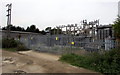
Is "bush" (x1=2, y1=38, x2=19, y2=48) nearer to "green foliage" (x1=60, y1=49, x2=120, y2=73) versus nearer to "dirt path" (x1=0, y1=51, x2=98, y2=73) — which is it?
"dirt path" (x1=0, y1=51, x2=98, y2=73)

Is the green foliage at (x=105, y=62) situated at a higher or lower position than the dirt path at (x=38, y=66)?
higher

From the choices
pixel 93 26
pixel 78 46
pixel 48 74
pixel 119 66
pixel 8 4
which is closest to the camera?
pixel 48 74

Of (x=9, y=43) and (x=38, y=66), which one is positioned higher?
(x=9, y=43)

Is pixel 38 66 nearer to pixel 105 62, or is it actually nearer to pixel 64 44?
pixel 105 62

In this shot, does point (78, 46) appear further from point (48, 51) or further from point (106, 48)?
point (48, 51)

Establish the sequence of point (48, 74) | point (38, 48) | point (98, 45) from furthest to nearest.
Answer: point (38, 48) → point (98, 45) → point (48, 74)

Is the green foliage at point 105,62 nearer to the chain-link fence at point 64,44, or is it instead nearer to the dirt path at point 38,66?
the dirt path at point 38,66

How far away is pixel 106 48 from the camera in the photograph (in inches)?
229

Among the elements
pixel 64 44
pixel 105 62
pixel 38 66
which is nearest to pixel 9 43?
pixel 64 44

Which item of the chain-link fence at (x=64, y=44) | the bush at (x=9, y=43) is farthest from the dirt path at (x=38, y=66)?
the bush at (x=9, y=43)

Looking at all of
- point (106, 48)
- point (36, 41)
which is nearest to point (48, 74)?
point (106, 48)

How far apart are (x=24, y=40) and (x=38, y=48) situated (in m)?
3.09

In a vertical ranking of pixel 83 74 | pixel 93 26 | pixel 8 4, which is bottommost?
pixel 83 74

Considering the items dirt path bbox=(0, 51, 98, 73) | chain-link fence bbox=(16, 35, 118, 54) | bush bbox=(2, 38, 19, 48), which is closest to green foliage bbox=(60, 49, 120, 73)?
dirt path bbox=(0, 51, 98, 73)
